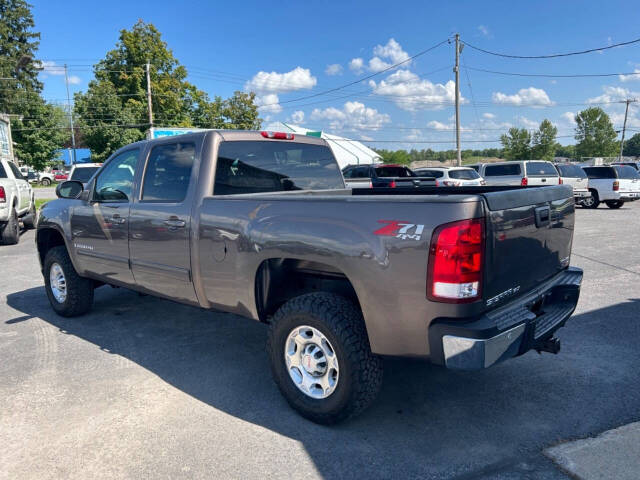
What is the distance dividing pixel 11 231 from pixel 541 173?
17198 millimetres

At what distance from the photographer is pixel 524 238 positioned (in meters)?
2.85

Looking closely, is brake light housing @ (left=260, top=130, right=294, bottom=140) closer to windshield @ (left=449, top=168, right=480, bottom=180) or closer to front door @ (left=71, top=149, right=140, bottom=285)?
front door @ (left=71, top=149, right=140, bottom=285)

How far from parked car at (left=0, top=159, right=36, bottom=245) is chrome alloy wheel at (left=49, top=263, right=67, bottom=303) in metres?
6.23

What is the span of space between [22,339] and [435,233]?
445cm

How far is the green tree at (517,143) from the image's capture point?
72062 millimetres

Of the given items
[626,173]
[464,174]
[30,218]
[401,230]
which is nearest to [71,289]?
[401,230]

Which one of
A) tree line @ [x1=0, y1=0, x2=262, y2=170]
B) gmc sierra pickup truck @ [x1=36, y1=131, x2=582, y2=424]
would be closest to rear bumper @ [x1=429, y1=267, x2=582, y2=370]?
gmc sierra pickup truck @ [x1=36, y1=131, x2=582, y2=424]

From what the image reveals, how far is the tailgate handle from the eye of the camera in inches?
118

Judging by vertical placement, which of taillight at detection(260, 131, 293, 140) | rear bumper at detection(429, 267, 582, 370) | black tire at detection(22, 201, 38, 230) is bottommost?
black tire at detection(22, 201, 38, 230)

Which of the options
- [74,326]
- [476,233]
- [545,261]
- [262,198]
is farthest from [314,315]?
[74,326]

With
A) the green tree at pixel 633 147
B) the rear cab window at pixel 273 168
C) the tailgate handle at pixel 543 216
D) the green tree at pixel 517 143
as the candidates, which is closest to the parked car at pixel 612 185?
the rear cab window at pixel 273 168

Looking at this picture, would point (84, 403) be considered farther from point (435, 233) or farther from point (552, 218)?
point (552, 218)

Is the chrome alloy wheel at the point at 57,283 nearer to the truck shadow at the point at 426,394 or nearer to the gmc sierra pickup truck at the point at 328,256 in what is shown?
the truck shadow at the point at 426,394

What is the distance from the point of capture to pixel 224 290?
3.55 m
